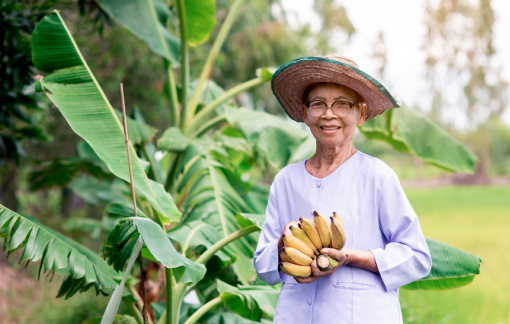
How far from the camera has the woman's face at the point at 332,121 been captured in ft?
4.25

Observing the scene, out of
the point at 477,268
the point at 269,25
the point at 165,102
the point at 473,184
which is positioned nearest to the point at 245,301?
the point at 477,268

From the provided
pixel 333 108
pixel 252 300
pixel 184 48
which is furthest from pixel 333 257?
pixel 184 48

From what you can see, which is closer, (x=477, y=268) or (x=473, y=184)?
(x=477, y=268)

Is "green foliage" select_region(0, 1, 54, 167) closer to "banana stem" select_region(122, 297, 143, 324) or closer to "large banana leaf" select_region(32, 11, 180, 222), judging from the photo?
"large banana leaf" select_region(32, 11, 180, 222)

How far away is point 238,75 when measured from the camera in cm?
952

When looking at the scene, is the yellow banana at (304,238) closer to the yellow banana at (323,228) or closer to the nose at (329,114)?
the yellow banana at (323,228)

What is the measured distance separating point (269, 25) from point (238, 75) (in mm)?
1306

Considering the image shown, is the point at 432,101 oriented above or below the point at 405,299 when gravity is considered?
above

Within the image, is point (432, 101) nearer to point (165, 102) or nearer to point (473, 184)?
point (473, 184)

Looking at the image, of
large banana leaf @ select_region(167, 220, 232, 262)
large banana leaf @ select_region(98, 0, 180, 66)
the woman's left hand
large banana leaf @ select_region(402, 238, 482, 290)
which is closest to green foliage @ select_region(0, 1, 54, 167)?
large banana leaf @ select_region(98, 0, 180, 66)

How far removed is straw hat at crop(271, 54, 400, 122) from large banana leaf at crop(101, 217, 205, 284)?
738 mm

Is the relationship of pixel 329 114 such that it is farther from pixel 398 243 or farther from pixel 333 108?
pixel 398 243

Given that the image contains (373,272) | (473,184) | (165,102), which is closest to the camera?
(373,272)

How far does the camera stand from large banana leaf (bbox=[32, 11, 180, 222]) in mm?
2143
